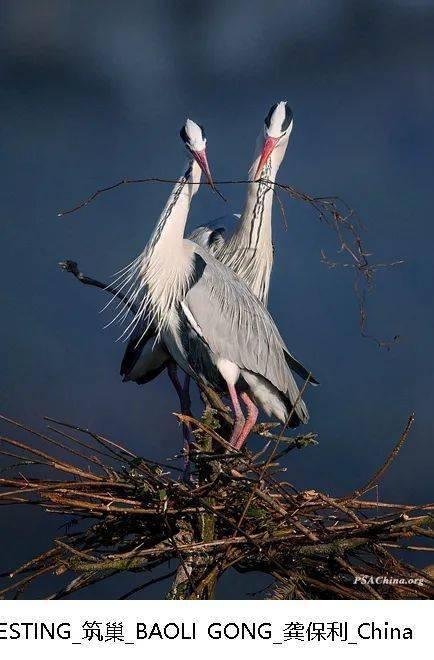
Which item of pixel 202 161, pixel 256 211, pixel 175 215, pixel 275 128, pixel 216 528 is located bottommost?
pixel 216 528

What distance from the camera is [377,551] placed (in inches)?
103

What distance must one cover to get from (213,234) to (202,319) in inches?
26.8

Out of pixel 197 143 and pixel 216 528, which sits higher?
pixel 197 143

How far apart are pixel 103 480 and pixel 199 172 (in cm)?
126

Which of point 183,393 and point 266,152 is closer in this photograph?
point 183,393

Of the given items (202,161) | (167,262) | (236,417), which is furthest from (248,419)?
(202,161)

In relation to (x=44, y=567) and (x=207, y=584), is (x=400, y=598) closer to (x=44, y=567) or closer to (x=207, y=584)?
(x=207, y=584)

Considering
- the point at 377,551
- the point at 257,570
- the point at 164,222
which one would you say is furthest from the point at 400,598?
the point at 164,222

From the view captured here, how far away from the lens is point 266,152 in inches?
149

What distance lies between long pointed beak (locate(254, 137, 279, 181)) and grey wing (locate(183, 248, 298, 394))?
379mm

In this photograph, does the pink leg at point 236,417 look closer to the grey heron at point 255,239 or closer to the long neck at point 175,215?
the grey heron at point 255,239

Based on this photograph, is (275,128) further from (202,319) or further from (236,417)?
(236,417)

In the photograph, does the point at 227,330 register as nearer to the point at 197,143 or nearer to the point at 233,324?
the point at 233,324

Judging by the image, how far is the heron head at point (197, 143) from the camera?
134 inches
